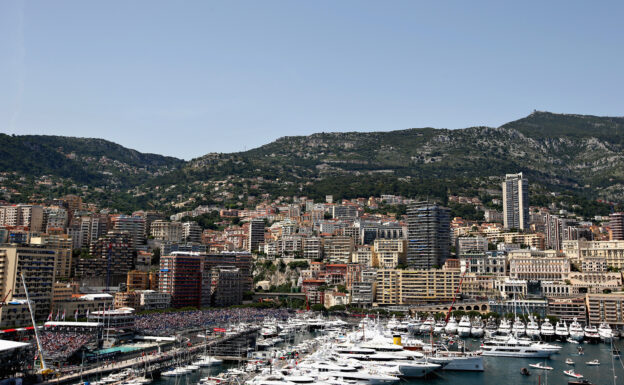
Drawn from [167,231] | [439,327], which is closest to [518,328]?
[439,327]

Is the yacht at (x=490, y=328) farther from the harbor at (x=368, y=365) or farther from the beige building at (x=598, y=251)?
the beige building at (x=598, y=251)

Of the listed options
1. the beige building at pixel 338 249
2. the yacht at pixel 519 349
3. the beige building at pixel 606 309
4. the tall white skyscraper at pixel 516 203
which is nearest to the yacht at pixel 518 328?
the beige building at pixel 606 309

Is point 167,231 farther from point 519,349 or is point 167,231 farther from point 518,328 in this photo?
point 519,349

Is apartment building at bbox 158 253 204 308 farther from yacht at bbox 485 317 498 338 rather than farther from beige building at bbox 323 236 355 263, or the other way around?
yacht at bbox 485 317 498 338

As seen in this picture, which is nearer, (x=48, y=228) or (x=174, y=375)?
(x=174, y=375)

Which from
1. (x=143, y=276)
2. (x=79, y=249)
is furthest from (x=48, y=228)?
(x=143, y=276)

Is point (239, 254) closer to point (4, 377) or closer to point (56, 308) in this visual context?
point (56, 308)
